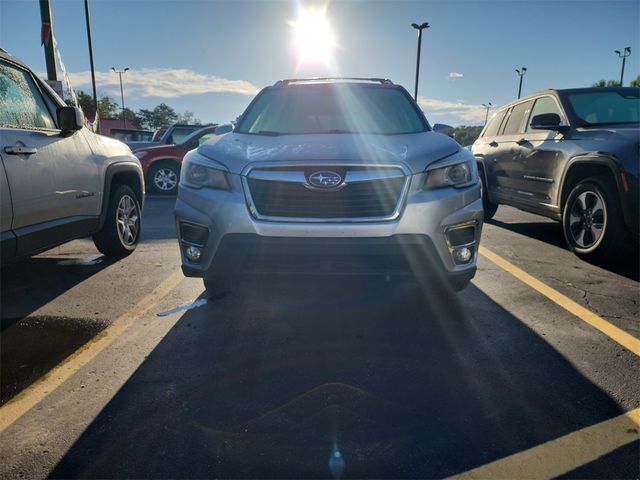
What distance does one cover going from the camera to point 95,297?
3701mm

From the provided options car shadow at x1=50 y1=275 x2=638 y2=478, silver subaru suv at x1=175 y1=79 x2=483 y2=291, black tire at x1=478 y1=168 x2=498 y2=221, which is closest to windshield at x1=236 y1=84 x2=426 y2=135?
silver subaru suv at x1=175 y1=79 x2=483 y2=291

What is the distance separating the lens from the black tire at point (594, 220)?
4.33 m

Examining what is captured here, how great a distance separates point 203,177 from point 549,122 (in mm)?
4047

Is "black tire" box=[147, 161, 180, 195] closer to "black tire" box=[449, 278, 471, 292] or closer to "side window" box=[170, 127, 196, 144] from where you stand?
"side window" box=[170, 127, 196, 144]

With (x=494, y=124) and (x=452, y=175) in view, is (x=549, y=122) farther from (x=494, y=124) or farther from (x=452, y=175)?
(x=452, y=175)

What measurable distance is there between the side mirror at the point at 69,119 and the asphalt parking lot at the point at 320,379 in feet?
4.48

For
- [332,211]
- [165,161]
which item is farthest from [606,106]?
[165,161]

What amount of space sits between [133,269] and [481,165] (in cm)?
528

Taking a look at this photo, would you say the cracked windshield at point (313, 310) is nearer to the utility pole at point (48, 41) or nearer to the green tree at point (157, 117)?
the utility pole at point (48, 41)

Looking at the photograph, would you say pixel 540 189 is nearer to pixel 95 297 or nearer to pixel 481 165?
pixel 481 165

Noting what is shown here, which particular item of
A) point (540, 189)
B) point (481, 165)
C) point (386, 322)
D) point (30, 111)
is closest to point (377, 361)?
point (386, 322)

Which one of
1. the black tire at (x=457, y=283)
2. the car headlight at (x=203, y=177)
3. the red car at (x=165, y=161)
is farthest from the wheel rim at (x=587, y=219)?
the red car at (x=165, y=161)

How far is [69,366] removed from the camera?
2.58 m

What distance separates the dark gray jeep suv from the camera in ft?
14.0
